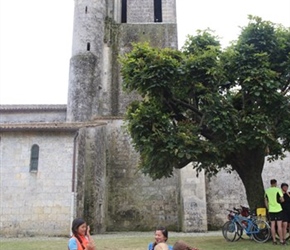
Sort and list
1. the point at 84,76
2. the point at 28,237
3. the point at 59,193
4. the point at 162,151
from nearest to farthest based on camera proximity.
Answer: the point at 162,151 → the point at 28,237 → the point at 59,193 → the point at 84,76

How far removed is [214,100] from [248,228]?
4069 mm

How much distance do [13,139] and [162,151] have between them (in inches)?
373

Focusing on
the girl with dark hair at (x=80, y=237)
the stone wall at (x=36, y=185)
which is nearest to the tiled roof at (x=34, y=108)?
the stone wall at (x=36, y=185)

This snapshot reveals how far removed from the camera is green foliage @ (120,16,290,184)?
10797 mm

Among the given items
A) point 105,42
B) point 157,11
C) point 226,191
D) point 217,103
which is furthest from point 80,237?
point 157,11

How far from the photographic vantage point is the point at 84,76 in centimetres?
2280

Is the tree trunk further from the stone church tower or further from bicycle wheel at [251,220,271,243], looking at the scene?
the stone church tower

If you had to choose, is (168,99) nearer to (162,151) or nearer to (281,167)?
(162,151)

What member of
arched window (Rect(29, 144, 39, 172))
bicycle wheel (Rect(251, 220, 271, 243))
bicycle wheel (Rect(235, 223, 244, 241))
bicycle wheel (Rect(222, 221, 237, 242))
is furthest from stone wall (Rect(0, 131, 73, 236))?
bicycle wheel (Rect(251, 220, 271, 243))

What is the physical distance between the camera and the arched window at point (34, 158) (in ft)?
55.3

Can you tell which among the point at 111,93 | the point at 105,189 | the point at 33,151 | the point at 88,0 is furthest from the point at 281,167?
the point at 88,0

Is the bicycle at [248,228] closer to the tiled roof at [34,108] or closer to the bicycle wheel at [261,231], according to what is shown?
the bicycle wheel at [261,231]

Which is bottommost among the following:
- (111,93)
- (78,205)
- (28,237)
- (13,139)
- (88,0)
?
(28,237)

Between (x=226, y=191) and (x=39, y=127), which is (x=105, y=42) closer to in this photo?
(x=39, y=127)
